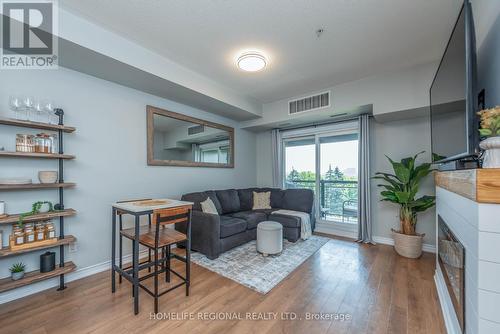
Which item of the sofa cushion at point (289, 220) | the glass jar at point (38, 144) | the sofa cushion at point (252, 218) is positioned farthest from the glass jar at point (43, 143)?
the sofa cushion at point (289, 220)

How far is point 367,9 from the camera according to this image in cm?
186

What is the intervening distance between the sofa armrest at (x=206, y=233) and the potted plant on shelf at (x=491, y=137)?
2602 mm

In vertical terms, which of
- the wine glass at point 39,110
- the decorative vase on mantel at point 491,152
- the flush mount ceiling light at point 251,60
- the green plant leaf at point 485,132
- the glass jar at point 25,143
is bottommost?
the decorative vase on mantel at point 491,152

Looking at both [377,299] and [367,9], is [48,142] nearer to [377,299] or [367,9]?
[367,9]

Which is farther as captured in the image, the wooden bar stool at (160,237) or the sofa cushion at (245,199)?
the sofa cushion at (245,199)

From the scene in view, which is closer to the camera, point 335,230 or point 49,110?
point 49,110

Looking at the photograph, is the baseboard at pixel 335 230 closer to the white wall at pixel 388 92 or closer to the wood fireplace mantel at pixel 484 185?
the white wall at pixel 388 92

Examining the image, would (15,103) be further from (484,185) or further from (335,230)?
(335,230)

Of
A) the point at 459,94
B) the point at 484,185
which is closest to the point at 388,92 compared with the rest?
the point at 459,94

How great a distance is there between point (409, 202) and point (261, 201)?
2473 millimetres

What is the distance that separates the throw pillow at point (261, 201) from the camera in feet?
14.1

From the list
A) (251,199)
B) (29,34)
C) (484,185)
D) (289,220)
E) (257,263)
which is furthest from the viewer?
(251,199)

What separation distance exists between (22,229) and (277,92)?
3759mm

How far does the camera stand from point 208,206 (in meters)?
3.34
